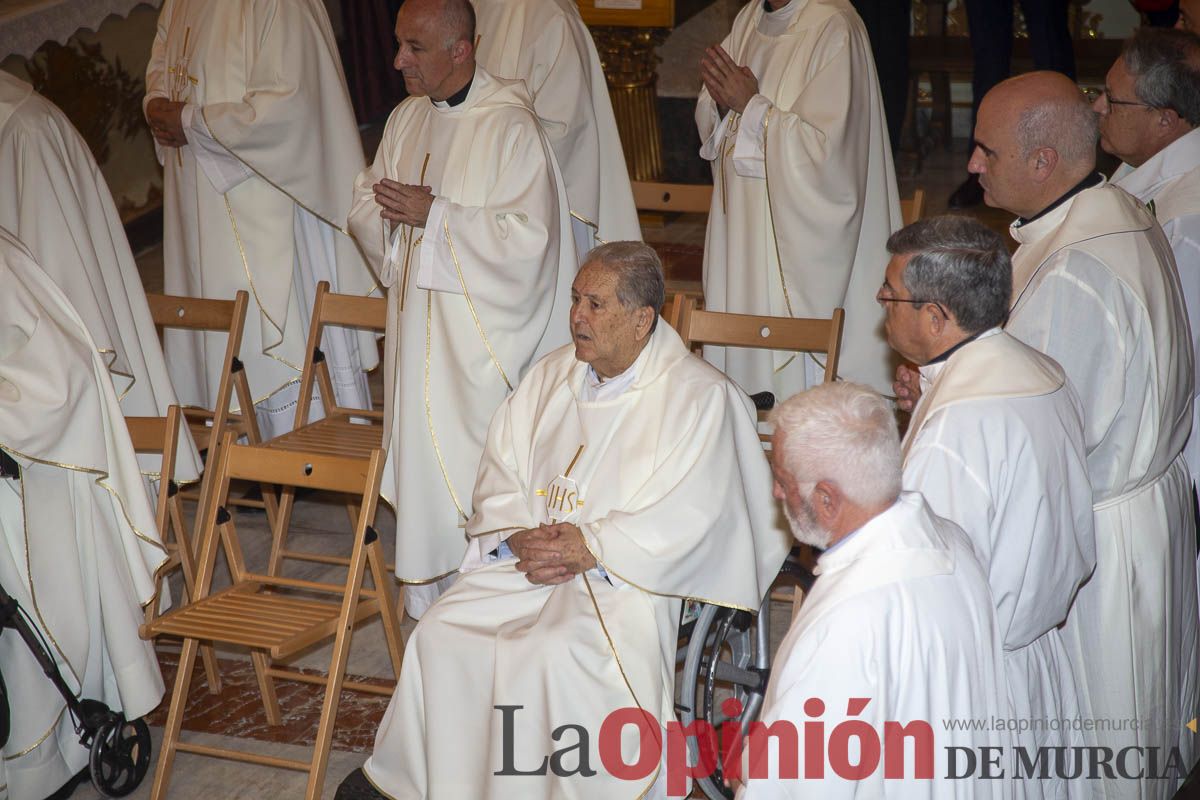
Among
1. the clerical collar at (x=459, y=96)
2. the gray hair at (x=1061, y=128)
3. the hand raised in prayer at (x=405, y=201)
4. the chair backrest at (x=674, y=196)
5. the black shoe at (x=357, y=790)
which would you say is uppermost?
the clerical collar at (x=459, y=96)

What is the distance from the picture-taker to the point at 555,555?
3.89m

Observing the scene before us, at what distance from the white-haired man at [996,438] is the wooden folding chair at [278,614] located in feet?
6.05

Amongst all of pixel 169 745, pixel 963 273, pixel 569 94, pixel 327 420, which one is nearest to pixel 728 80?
pixel 569 94

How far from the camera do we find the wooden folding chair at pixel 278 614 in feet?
13.2

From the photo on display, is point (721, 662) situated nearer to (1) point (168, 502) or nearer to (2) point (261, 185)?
(1) point (168, 502)

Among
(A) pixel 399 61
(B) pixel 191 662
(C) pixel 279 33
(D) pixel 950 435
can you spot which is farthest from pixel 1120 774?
(C) pixel 279 33

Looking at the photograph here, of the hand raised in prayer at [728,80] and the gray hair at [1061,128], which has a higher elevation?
the hand raised in prayer at [728,80]

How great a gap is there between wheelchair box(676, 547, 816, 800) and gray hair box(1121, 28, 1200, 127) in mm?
1796

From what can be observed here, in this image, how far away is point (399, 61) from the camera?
4.85 m

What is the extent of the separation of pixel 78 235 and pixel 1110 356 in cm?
380

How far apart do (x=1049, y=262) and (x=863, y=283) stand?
8.31 feet

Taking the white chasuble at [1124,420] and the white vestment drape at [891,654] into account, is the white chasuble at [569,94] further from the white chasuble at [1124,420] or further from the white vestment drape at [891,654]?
the white vestment drape at [891,654]

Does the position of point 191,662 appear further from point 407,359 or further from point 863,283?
point 863,283

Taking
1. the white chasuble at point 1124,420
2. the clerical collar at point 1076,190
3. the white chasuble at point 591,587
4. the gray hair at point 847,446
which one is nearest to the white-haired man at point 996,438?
the white chasuble at point 1124,420
